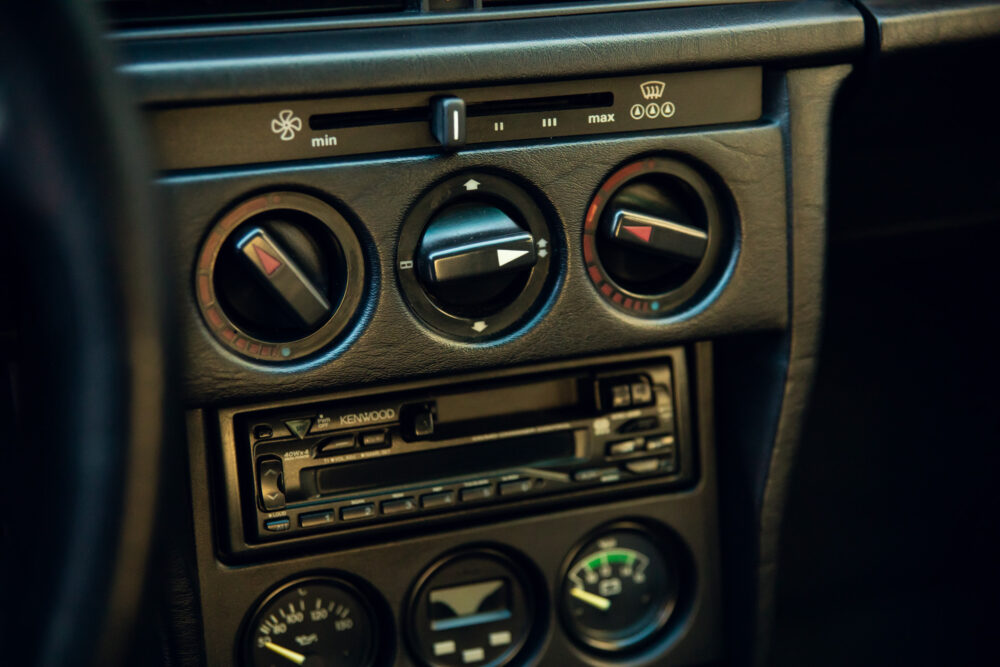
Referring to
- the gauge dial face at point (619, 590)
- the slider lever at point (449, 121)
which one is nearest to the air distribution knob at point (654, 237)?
the slider lever at point (449, 121)

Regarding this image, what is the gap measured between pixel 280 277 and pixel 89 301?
32 centimetres

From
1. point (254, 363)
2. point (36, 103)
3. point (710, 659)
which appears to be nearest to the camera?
point (36, 103)

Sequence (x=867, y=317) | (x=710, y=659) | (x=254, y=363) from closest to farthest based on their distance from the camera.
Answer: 1. (x=254, y=363)
2. (x=710, y=659)
3. (x=867, y=317)

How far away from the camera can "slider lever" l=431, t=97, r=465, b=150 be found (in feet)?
2.83

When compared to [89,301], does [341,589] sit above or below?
below

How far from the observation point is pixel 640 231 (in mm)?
946

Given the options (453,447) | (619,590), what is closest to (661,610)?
(619,590)

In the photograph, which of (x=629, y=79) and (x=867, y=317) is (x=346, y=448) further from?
(x=867, y=317)

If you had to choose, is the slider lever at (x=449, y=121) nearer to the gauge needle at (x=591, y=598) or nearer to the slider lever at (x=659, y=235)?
the slider lever at (x=659, y=235)

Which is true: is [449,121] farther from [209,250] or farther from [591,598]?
[591,598]

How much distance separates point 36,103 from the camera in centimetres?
54

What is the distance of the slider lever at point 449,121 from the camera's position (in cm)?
86

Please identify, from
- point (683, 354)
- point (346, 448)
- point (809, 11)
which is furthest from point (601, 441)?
point (809, 11)

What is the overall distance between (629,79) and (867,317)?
56cm
